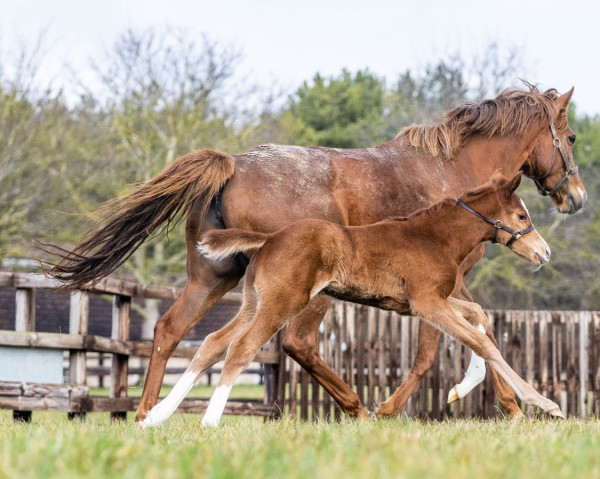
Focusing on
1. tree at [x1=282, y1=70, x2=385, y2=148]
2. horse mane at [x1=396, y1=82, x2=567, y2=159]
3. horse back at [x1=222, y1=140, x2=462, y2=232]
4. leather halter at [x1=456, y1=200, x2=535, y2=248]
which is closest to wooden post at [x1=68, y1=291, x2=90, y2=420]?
horse back at [x1=222, y1=140, x2=462, y2=232]

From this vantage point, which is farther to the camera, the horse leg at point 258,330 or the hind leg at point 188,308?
the hind leg at point 188,308

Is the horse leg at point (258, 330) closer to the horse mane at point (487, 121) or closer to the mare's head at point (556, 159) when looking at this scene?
the horse mane at point (487, 121)

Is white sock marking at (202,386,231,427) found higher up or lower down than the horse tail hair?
lower down

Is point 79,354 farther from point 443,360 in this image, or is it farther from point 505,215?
point 443,360

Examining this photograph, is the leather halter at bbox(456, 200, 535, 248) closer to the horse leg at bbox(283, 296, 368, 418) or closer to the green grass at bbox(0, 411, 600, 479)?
the horse leg at bbox(283, 296, 368, 418)

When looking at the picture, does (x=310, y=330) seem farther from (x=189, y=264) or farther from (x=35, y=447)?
(x=35, y=447)

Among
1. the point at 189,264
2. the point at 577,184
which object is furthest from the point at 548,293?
the point at 189,264

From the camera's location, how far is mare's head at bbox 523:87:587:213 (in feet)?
23.3

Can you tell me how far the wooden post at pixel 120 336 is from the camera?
8.71 m

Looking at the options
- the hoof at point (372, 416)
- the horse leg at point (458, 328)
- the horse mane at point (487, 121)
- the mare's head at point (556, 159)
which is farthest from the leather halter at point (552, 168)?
the hoof at point (372, 416)

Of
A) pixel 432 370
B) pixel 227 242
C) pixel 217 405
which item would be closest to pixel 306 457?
pixel 217 405

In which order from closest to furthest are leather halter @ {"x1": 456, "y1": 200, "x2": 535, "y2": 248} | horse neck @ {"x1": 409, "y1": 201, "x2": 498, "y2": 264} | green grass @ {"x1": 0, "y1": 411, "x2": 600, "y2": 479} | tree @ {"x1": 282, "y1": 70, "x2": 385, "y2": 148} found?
green grass @ {"x1": 0, "y1": 411, "x2": 600, "y2": 479} < horse neck @ {"x1": 409, "y1": 201, "x2": 498, "y2": 264} < leather halter @ {"x1": 456, "y1": 200, "x2": 535, "y2": 248} < tree @ {"x1": 282, "y1": 70, "x2": 385, "y2": 148}

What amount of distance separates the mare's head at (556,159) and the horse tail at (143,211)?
2606mm

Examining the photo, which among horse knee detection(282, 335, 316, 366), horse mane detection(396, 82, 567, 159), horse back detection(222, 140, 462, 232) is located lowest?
horse knee detection(282, 335, 316, 366)
